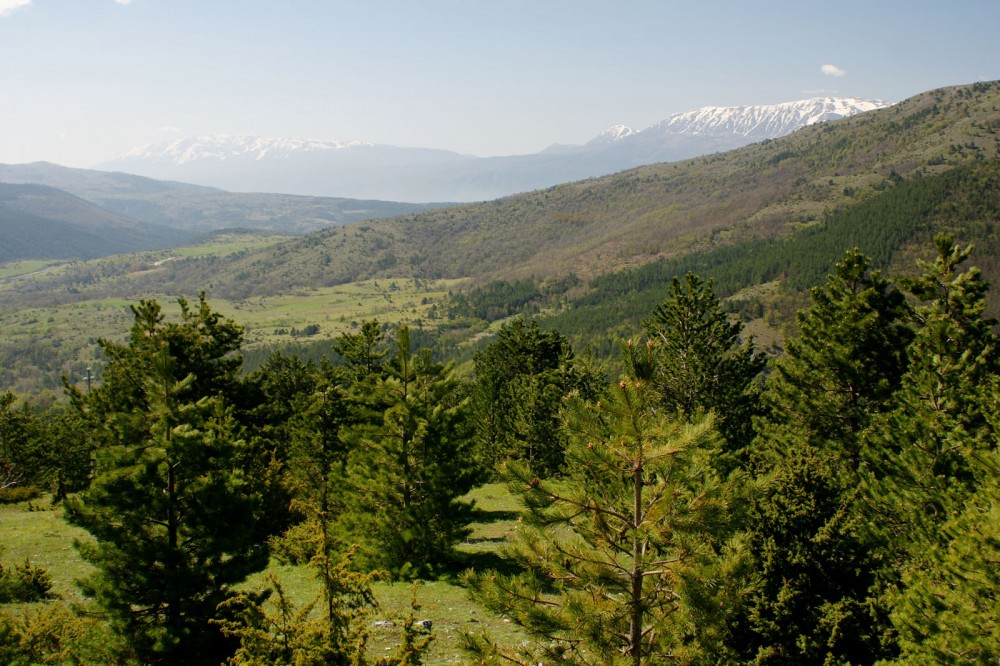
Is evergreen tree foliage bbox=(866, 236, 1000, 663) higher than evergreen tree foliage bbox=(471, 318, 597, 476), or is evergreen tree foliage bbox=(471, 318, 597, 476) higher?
evergreen tree foliage bbox=(866, 236, 1000, 663)

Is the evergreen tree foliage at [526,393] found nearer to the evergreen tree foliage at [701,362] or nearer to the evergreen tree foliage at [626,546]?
the evergreen tree foliage at [701,362]

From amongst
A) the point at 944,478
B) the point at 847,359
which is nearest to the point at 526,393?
the point at 847,359

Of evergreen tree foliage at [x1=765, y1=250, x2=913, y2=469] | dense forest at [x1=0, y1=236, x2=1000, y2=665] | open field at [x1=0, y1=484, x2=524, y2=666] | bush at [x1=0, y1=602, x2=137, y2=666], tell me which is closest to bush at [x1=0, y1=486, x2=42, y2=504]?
open field at [x1=0, y1=484, x2=524, y2=666]

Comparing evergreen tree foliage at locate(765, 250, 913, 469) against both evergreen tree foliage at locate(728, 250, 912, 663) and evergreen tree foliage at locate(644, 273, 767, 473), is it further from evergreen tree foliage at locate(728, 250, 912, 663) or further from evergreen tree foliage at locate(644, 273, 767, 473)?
evergreen tree foliage at locate(728, 250, 912, 663)

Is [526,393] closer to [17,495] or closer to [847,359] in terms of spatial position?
[847,359]

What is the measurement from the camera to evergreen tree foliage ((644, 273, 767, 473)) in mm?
26750

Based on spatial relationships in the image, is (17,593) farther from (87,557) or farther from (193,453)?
(193,453)

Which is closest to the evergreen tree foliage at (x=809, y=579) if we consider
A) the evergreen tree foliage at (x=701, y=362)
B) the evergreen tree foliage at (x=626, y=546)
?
the evergreen tree foliage at (x=626, y=546)

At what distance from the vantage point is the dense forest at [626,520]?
8367 mm

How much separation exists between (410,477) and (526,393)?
19.2 meters

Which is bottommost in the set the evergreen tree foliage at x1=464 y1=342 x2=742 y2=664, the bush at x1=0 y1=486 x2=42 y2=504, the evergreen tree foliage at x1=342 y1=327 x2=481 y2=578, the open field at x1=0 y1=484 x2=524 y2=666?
the bush at x1=0 y1=486 x2=42 y2=504

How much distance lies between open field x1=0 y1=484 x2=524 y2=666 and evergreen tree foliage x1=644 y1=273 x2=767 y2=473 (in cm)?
1027

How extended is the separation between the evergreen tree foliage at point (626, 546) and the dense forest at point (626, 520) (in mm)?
40

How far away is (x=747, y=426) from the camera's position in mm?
31875
